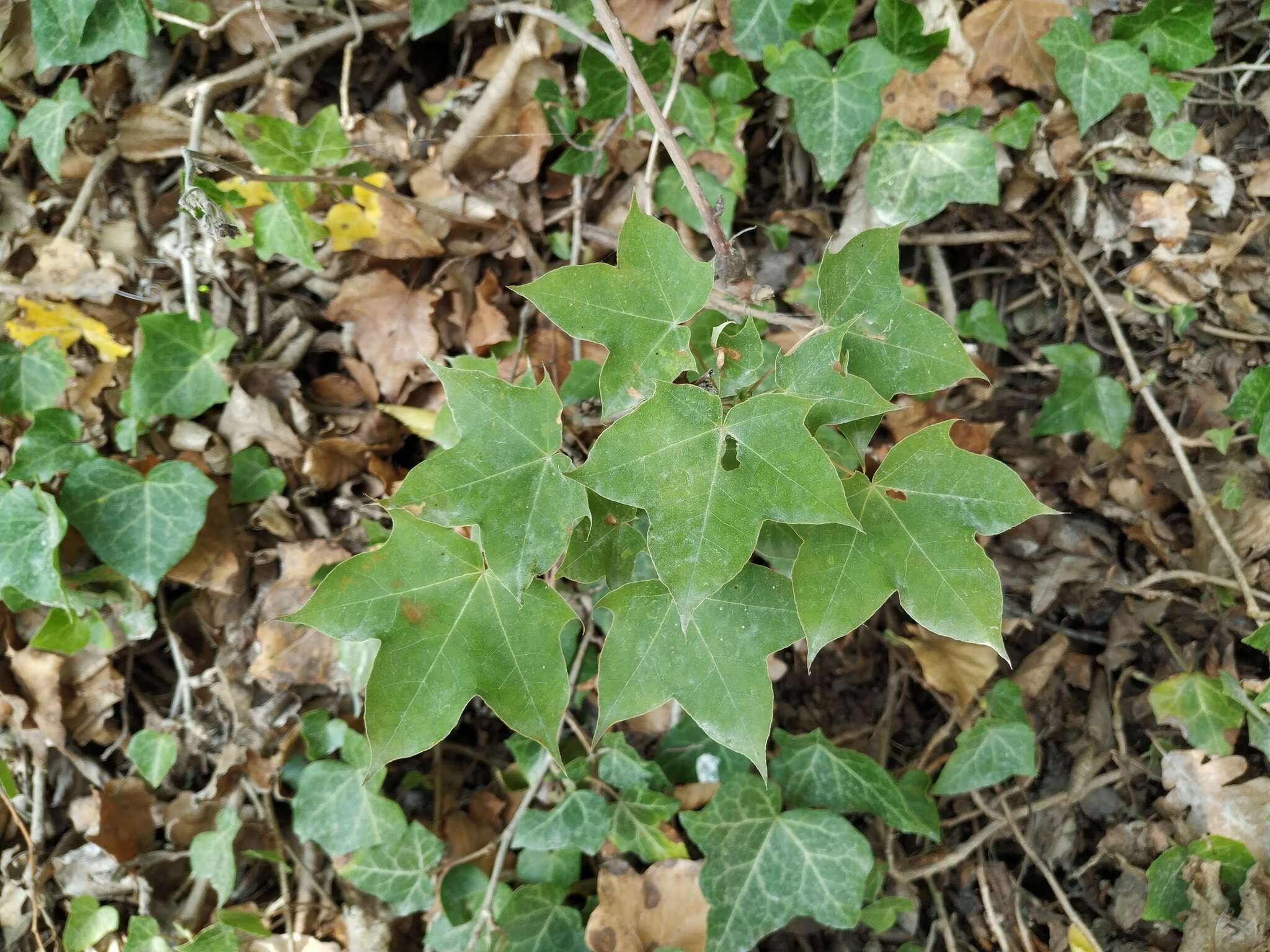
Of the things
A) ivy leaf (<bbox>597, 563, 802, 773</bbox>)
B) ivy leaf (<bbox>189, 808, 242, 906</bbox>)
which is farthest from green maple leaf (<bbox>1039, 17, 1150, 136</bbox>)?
ivy leaf (<bbox>189, 808, 242, 906</bbox>)

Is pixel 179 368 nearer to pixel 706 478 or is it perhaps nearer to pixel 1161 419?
pixel 706 478

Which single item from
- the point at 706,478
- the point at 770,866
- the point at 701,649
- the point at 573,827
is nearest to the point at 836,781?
the point at 770,866

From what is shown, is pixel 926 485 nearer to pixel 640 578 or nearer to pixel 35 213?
pixel 640 578

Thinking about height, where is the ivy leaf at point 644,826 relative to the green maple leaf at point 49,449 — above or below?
→ below

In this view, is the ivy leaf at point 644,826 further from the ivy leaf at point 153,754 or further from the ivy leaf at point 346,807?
the ivy leaf at point 153,754

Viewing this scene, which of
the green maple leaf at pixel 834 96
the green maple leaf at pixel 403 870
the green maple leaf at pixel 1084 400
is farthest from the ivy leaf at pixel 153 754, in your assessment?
the green maple leaf at pixel 1084 400

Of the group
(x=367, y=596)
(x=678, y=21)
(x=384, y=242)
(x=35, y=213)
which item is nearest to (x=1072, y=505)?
(x=678, y=21)

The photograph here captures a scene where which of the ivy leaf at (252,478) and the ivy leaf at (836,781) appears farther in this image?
the ivy leaf at (252,478)

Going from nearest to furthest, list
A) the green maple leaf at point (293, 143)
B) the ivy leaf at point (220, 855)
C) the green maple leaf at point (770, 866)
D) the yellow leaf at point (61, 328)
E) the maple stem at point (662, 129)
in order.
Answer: the maple stem at point (662, 129), the green maple leaf at point (770, 866), the green maple leaf at point (293, 143), the ivy leaf at point (220, 855), the yellow leaf at point (61, 328)
